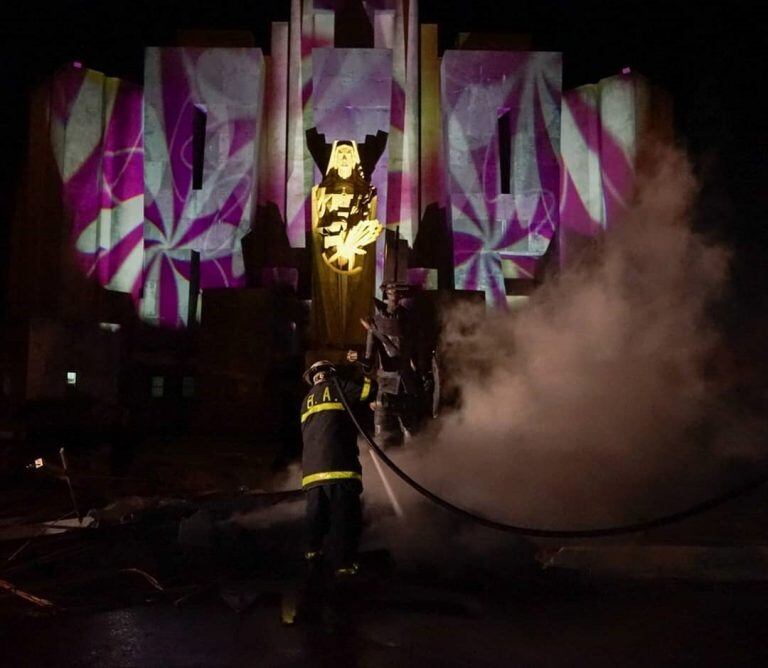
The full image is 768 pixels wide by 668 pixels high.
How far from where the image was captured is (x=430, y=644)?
13.2 ft

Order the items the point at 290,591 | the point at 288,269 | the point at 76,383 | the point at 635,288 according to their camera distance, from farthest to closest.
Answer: the point at 288,269, the point at 76,383, the point at 635,288, the point at 290,591

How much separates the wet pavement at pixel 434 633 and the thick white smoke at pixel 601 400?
2180 mm

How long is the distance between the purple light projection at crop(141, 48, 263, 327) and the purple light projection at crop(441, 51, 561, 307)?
215 inches

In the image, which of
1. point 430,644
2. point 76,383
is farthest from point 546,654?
point 76,383

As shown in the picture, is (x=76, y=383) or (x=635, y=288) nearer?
(x=635, y=288)

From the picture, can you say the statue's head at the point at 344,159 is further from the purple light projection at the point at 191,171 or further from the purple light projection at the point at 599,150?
the purple light projection at the point at 599,150

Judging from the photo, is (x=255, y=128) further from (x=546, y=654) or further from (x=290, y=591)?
(x=546, y=654)

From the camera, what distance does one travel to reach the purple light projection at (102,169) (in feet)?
56.9

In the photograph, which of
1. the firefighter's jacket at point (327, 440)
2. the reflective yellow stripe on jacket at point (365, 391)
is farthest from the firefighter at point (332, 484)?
the reflective yellow stripe on jacket at point (365, 391)

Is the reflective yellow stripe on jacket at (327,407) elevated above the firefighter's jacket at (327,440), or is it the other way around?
the reflective yellow stripe on jacket at (327,407)

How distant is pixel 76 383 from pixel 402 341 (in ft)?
31.7

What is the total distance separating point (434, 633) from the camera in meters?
4.22

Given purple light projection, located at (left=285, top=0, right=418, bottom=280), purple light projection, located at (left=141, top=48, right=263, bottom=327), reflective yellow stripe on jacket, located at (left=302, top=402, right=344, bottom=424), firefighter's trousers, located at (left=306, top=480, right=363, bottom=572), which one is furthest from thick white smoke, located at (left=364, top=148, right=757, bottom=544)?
purple light projection, located at (left=141, top=48, right=263, bottom=327)

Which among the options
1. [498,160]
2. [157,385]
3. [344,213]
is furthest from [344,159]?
[157,385]
